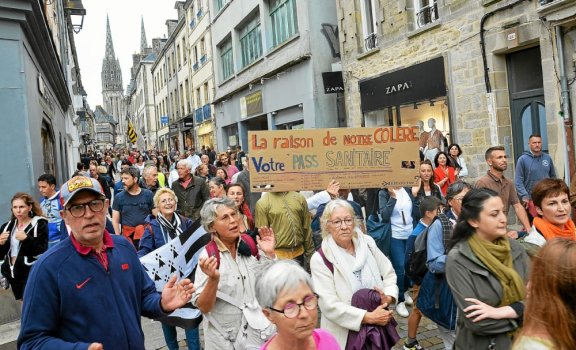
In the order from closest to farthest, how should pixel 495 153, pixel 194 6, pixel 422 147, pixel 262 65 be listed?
1. pixel 495 153
2. pixel 422 147
3. pixel 262 65
4. pixel 194 6

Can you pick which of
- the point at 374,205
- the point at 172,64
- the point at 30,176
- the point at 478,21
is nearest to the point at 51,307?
the point at 374,205

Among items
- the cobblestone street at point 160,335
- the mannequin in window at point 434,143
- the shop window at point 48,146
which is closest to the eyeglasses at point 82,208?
the cobblestone street at point 160,335

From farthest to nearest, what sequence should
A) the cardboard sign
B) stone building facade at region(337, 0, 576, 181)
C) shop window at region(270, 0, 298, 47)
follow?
shop window at region(270, 0, 298, 47) < stone building facade at region(337, 0, 576, 181) < the cardboard sign

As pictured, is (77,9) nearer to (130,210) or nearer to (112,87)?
(130,210)

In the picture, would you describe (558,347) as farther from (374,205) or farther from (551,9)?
(551,9)

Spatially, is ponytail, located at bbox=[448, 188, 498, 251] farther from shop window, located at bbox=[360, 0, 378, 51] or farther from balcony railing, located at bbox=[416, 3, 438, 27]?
shop window, located at bbox=[360, 0, 378, 51]

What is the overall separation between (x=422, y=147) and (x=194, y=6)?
2564cm

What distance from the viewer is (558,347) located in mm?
1850

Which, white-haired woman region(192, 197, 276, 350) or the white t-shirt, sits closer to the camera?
white-haired woman region(192, 197, 276, 350)

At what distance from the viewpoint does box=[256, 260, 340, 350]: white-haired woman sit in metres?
2.17

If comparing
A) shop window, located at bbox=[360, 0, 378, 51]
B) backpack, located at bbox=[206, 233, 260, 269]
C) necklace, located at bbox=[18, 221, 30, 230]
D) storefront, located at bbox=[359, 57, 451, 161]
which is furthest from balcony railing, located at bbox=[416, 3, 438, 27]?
Answer: necklace, located at bbox=[18, 221, 30, 230]

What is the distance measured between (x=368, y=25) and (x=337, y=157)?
919cm

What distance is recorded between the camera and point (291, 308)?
7.16 feet

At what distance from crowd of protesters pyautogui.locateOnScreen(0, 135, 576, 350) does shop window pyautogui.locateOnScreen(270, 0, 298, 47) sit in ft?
45.5
